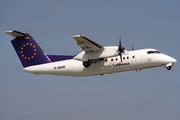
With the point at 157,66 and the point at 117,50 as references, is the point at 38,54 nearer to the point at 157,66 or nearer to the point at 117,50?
the point at 117,50

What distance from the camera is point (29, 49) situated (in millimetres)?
27156

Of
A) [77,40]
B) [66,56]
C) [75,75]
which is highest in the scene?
[77,40]

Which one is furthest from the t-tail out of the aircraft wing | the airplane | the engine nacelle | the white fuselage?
the aircraft wing

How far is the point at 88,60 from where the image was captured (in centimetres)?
2495

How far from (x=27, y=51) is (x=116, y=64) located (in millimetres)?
8377

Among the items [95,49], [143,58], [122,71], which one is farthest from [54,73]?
[143,58]

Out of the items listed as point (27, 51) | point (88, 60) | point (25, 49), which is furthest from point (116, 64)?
point (25, 49)

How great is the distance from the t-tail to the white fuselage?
4.77 feet

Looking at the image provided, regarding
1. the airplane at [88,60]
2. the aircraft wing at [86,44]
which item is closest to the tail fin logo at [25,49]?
the airplane at [88,60]

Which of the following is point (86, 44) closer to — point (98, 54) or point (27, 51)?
point (98, 54)

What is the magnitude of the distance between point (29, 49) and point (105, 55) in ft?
24.3

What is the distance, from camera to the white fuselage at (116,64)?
24.8 m

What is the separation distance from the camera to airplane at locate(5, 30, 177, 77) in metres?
24.6

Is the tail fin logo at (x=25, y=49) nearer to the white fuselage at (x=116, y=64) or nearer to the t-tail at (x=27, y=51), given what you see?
the t-tail at (x=27, y=51)
